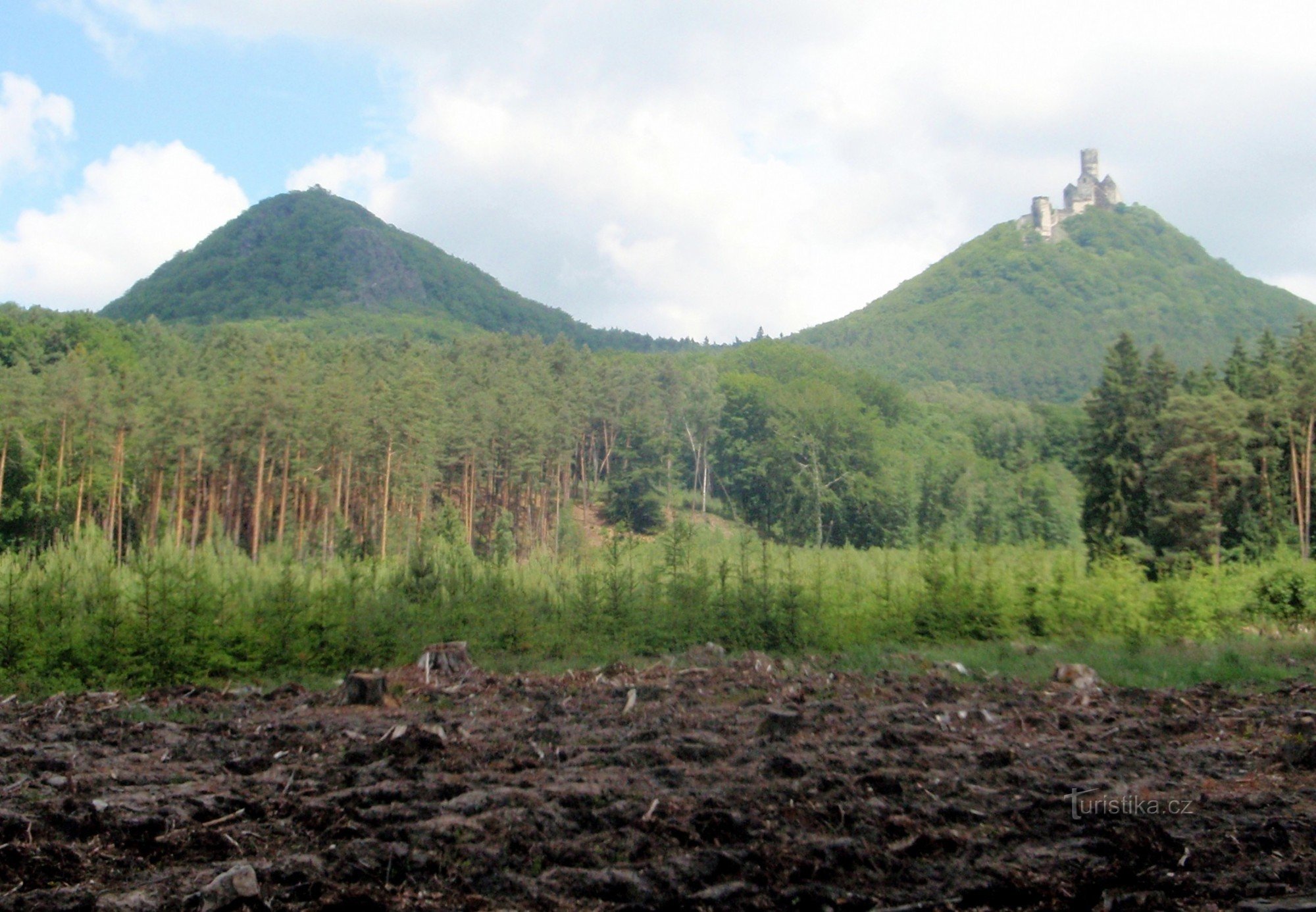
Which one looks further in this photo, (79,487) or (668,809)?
(79,487)

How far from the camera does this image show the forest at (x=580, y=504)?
16547 millimetres

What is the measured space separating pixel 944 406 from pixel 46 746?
292 feet

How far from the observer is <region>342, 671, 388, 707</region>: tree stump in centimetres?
1155

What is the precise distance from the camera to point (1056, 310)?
15275cm

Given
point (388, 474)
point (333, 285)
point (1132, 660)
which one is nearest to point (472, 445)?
point (388, 474)

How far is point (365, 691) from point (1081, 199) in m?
202

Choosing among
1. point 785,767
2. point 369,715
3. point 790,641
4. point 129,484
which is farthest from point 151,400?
point 785,767

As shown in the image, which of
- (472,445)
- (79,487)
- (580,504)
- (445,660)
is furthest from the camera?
(580,504)

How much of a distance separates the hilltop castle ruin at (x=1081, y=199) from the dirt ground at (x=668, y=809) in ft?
610

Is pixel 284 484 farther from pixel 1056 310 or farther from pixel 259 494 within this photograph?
pixel 1056 310

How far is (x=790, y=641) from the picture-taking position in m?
19.8

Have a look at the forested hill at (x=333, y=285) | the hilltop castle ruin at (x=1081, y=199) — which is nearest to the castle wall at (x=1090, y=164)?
the hilltop castle ruin at (x=1081, y=199)

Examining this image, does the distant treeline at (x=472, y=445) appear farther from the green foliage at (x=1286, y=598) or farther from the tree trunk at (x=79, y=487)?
the green foliage at (x=1286, y=598)

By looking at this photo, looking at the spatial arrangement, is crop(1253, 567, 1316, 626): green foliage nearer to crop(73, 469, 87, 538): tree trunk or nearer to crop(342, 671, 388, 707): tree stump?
crop(342, 671, 388, 707): tree stump
